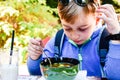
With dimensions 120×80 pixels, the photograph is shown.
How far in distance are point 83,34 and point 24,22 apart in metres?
2.40

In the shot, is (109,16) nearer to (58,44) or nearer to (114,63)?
(114,63)

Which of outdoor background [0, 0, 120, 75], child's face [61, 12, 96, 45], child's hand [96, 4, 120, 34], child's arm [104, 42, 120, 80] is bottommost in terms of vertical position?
outdoor background [0, 0, 120, 75]

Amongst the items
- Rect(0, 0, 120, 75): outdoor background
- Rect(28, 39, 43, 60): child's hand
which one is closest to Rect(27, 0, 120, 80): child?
Rect(28, 39, 43, 60): child's hand

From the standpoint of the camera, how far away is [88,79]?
1.41 metres

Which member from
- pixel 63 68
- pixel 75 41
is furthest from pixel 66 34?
pixel 63 68

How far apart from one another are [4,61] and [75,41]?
1.64 ft

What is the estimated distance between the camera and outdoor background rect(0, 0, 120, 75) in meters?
3.92

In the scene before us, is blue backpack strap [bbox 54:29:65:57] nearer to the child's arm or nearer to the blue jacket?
the blue jacket

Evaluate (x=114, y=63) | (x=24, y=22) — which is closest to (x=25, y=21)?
(x=24, y=22)

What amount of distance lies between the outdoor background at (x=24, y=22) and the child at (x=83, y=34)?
6.51 ft

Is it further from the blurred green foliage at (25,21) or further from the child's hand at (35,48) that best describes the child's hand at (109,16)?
the blurred green foliage at (25,21)

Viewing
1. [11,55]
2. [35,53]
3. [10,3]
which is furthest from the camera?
[10,3]

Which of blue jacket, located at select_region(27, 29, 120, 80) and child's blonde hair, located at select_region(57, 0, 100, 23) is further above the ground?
child's blonde hair, located at select_region(57, 0, 100, 23)

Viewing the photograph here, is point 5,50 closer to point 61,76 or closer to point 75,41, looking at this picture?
point 61,76
